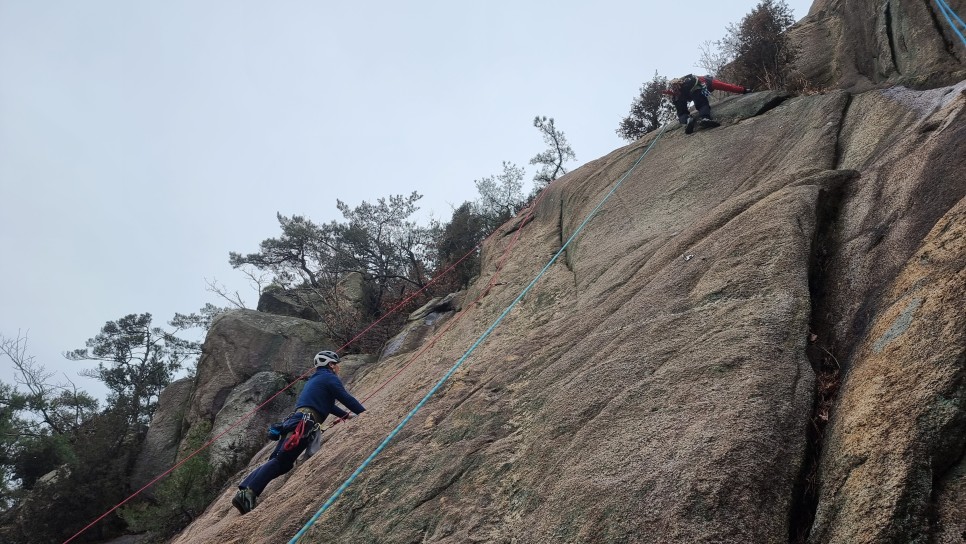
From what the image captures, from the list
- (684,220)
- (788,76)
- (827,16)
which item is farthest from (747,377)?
(827,16)

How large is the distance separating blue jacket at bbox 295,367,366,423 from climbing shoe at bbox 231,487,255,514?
110 cm

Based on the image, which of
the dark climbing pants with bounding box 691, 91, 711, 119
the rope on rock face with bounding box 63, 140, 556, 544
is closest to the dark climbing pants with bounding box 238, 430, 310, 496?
the rope on rock face with bounding box 63, 140, 556, 544

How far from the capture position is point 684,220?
767 cm

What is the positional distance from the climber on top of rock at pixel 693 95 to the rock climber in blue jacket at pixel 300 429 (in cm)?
725

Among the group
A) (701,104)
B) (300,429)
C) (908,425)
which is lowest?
(908,425)

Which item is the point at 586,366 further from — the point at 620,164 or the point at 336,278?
the point at 336,278

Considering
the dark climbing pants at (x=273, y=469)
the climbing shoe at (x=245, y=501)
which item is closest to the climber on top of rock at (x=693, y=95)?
the dark climbing pants at (x=273, y=469)

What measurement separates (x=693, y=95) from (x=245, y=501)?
970cm

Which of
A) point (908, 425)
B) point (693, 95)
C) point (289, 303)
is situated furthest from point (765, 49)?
point (289, 303)

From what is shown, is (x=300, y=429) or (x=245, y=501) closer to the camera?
(x=245, y=501)

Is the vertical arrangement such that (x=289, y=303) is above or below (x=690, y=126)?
above

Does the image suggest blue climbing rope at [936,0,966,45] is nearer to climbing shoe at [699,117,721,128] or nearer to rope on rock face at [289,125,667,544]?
climbing shoe at [699,117,721,128]

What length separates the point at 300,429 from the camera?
6.91m

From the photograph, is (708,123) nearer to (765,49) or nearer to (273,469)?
(765,49)
